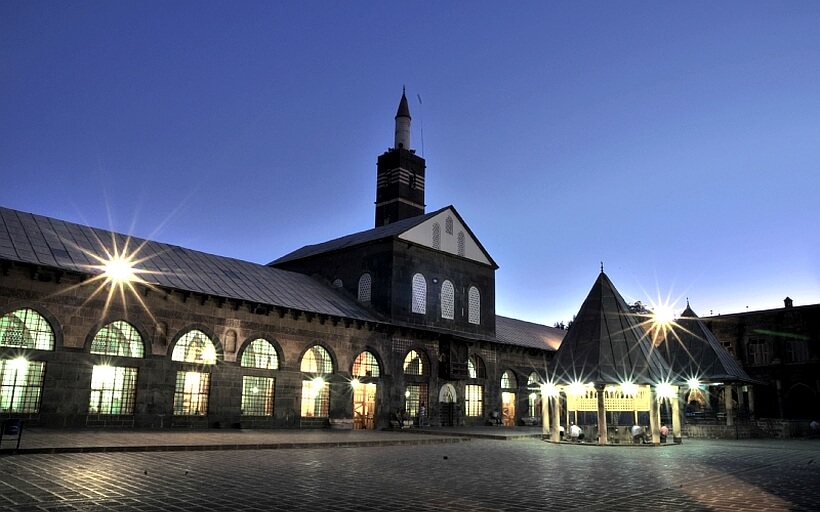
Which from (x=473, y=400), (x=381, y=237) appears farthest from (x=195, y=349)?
(x=473, y=400)

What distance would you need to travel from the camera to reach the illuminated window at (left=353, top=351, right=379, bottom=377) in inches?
1323

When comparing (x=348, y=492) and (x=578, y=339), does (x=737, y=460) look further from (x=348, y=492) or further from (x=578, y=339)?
(x=348, y=492)

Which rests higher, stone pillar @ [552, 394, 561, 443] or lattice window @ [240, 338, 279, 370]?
lattice window @ [240, 338, 279, 370]

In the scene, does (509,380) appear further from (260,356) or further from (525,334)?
(260,356)

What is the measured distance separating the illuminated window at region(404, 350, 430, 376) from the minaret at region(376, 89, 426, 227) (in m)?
14.7

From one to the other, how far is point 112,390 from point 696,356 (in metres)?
25.8

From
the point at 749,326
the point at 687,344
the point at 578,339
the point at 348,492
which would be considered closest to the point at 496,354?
the point at 687,344

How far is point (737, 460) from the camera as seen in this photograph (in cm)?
1762

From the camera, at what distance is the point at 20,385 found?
901 inches

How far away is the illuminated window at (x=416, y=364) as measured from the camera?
119 feet

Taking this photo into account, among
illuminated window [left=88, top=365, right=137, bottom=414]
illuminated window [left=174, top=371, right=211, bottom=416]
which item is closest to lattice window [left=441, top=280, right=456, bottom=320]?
illuminated window [left=174, top=371, right=211, bottom=416]

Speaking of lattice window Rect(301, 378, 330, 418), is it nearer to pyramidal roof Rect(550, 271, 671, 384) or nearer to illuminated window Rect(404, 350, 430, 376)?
illuminated window Rect(404, 350, 430, 376)

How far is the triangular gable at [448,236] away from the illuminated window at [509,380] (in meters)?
7.30

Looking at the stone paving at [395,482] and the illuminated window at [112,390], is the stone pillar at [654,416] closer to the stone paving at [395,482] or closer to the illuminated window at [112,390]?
the stone paving at [395,482]
